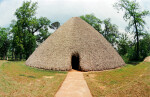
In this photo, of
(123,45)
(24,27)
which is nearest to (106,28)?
(123,45)

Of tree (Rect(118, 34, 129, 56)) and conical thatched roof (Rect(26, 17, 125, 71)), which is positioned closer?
conical thatched roof (Rect(26, 17, 125, 71))

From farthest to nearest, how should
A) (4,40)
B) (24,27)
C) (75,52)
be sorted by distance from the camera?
(4,40) < (24,27) < (75,52)

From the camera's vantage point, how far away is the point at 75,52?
15477 millimetres

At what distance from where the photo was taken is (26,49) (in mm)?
31719

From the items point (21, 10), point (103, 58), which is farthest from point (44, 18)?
point (103, 58)

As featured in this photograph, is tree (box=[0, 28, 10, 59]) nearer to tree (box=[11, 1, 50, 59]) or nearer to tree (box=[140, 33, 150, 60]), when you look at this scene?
tree (box=[11, 1, 50, 59])

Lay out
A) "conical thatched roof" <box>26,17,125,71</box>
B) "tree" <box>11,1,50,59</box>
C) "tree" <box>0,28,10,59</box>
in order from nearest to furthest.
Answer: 1. "conical thatched roof" <box>26,17,125,71</box>
2. "tree" <box>11,1,50,59</box>
3. "tree" <box>0,28,10,59</box>

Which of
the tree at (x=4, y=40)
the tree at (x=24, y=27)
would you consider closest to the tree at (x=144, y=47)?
the tree at (x=24, y=27)

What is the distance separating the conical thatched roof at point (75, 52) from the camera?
48.3 ft

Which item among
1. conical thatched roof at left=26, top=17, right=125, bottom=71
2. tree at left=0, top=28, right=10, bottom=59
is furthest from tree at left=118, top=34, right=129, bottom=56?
tree at left=0, top=28, right=10, bottom=59

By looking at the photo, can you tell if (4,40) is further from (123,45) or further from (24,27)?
(123,45)

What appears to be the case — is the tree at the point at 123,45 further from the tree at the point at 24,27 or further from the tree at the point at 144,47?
the tree at the point at 24,27

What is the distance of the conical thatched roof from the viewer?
48.3ft

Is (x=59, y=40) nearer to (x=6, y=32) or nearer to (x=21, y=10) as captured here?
(x=21, y=10)
